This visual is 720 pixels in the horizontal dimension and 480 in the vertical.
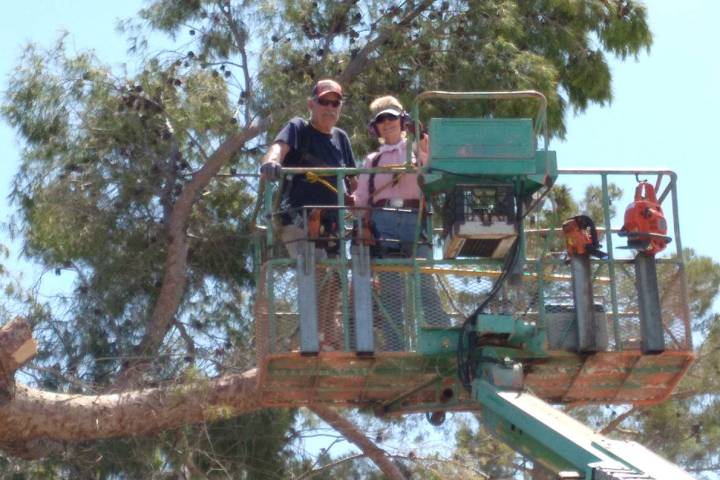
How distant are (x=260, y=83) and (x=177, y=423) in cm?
330

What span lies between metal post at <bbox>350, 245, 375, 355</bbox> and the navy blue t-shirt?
53 cm

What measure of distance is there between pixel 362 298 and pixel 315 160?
0.96 meters

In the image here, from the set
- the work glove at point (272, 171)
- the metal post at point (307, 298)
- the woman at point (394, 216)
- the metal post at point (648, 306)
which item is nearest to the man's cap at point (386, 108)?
the woman at point (394, 216)

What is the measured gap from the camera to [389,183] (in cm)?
1006

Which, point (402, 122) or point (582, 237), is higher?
point (402, 122)

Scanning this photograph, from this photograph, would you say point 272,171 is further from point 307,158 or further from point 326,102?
point 326,102

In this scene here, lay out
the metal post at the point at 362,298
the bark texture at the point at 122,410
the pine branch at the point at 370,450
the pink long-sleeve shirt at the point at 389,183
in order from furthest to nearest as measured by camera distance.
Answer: the pine branch at the point at 370,450, the bark texture at the point at 122,410, the pink long-sleeve shirt at the point at 389,183, the metal post at the point at 362,298

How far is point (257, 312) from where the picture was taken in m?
9.90

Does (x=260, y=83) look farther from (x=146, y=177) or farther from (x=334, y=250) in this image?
(x=334, y=250)

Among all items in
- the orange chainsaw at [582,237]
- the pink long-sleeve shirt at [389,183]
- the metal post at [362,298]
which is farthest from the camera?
the pink long-sleeve shirt at [389,183]

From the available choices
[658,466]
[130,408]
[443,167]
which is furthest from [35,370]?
[658,466]

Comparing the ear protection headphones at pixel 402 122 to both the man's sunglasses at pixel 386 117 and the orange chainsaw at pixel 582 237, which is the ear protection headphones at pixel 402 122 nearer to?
the man's sunglasses at pixel 386 117

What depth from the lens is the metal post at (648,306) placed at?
9.97m

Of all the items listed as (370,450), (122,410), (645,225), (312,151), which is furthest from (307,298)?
(370,450)
